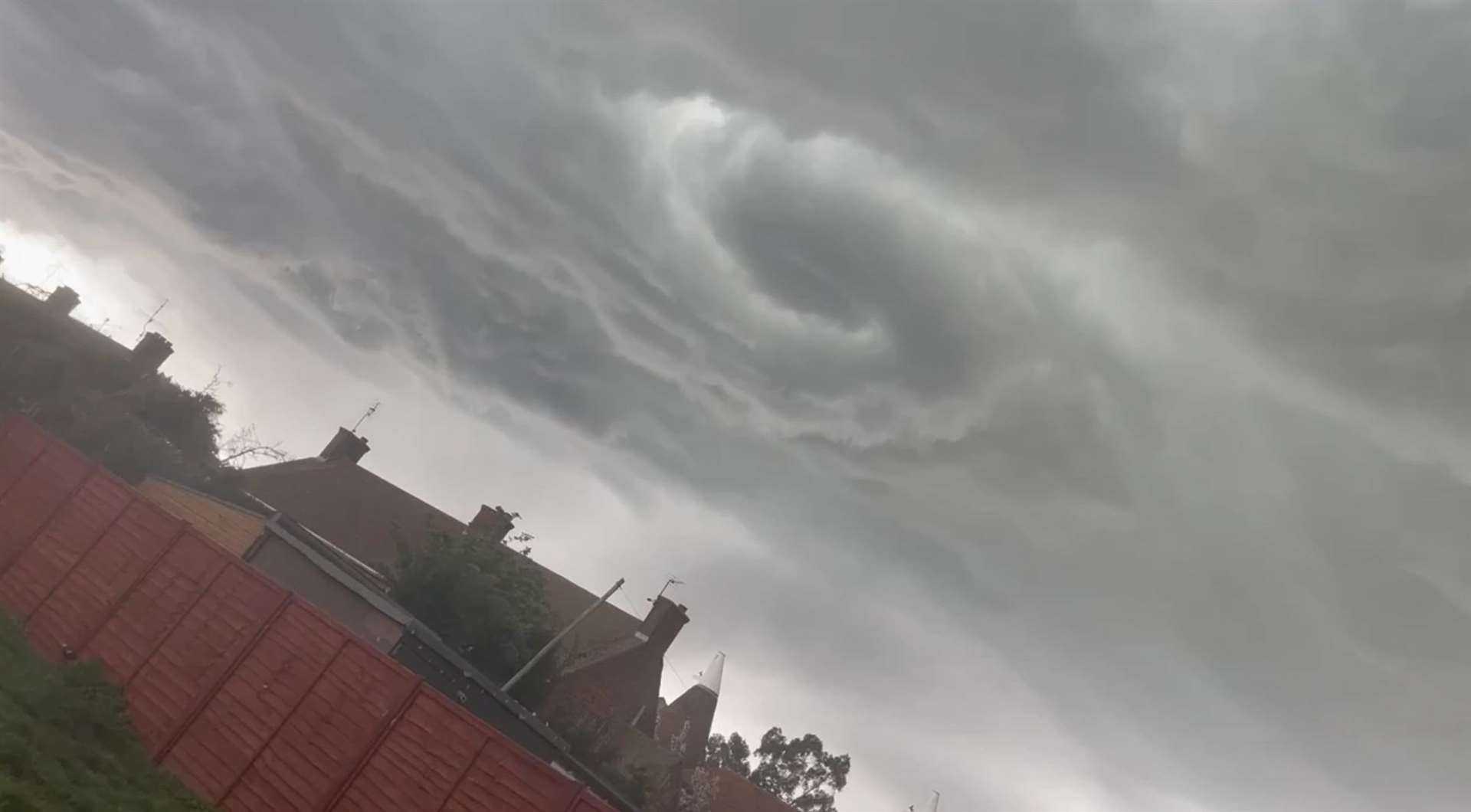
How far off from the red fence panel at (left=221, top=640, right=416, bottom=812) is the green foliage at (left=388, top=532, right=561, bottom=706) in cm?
1749

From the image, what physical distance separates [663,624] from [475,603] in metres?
20.3

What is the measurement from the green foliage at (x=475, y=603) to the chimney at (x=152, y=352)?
68.2ft

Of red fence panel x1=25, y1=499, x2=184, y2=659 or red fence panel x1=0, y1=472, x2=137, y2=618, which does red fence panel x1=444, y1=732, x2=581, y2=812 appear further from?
red fence panel x1=0, y1=472, x2=137, y2=618

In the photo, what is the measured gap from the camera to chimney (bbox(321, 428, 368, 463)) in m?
56.1

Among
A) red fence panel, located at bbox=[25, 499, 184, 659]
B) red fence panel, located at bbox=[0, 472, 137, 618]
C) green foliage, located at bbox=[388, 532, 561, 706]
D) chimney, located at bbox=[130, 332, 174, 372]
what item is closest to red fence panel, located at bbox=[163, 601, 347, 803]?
red fence panel, located at bbox=[25, 499, 184, 659]

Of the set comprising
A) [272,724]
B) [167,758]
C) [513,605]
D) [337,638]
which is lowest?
[167,758]

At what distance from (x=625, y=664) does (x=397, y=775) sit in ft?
114

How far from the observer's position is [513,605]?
3609 centimetres

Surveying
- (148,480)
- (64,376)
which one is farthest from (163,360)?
(148,480)

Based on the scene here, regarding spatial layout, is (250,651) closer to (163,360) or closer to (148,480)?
(148,480)

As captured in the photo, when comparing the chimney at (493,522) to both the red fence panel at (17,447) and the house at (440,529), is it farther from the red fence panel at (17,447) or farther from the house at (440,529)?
the red fence panel at (17,447)

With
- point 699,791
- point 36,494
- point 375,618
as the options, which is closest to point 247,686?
point 36,494

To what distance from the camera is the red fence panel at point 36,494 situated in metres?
21.2

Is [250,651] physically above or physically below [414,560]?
below
